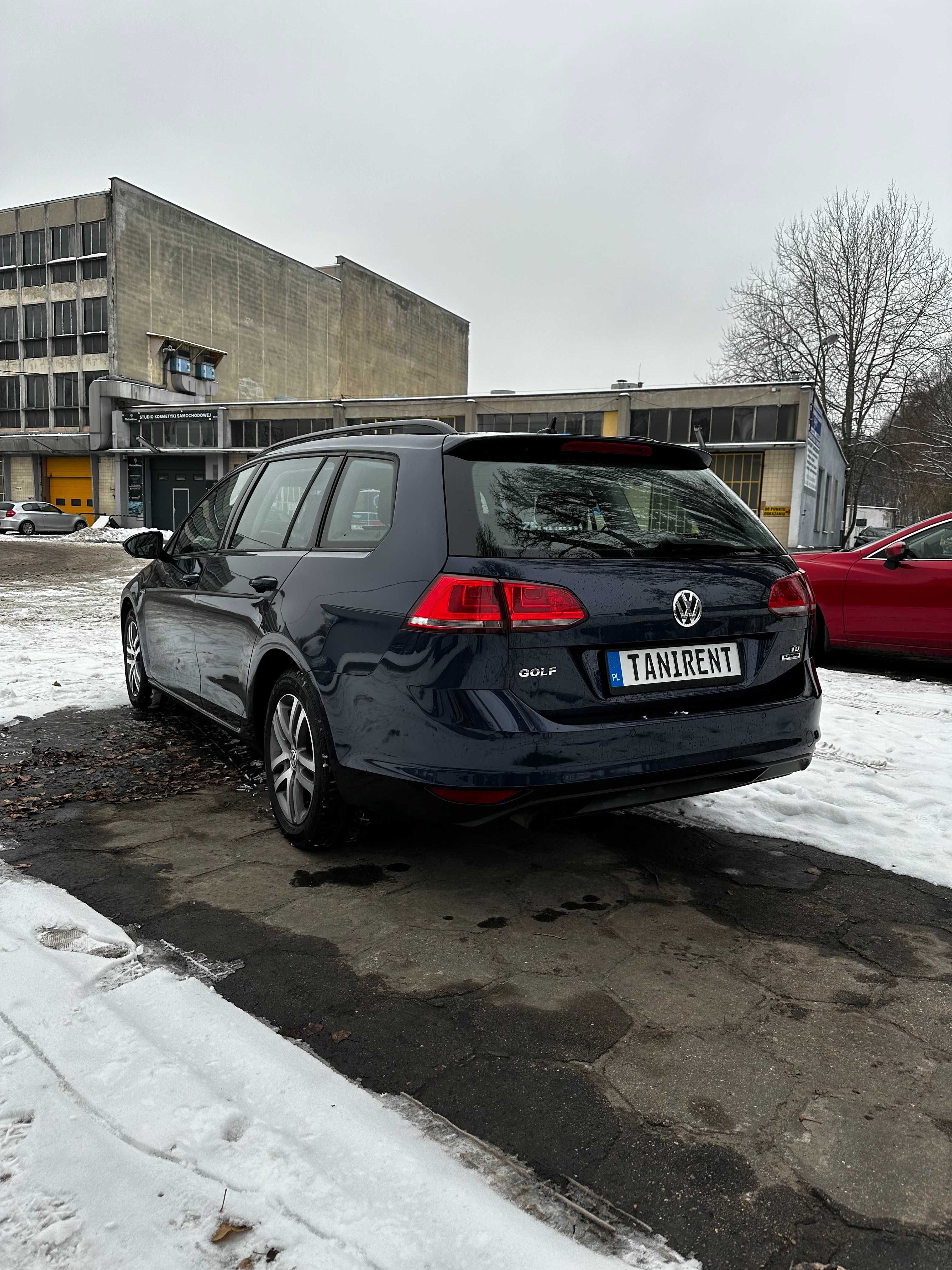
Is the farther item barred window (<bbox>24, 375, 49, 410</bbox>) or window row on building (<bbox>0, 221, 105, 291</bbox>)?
barred window (<bbox>24, 375, 49, 410</bbox>)

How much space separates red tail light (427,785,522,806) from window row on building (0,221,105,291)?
53.2 meters

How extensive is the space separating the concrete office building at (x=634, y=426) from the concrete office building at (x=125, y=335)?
487 mm

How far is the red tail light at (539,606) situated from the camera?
9.45 feet

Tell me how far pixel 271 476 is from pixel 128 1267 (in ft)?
11.2

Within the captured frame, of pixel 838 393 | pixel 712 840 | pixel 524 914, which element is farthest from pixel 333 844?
pixel 838 393

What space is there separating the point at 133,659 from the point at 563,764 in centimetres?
415

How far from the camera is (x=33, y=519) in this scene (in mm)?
41000

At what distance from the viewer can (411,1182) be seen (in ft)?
6.15

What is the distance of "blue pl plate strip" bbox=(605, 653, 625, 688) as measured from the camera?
3.01 m

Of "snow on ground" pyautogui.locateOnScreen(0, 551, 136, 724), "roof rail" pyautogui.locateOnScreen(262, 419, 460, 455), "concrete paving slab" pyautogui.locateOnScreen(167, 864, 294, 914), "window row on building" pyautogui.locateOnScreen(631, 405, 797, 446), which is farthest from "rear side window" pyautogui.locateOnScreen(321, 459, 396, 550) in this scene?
"window row on building" pyautogui.locateOnScreen(631, 405, 797, 446)

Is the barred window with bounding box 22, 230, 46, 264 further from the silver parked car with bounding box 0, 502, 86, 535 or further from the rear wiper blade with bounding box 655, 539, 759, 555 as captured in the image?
the rear wiper blade with bounding box 655, 539, 759, 555

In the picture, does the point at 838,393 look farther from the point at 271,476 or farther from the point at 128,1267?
the point at 128,1267

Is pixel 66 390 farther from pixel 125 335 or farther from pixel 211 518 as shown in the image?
pixel 211 518

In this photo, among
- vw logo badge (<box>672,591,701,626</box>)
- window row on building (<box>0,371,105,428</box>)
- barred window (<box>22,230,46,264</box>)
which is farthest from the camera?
barred window (<box>22,230,46,264</box>)
